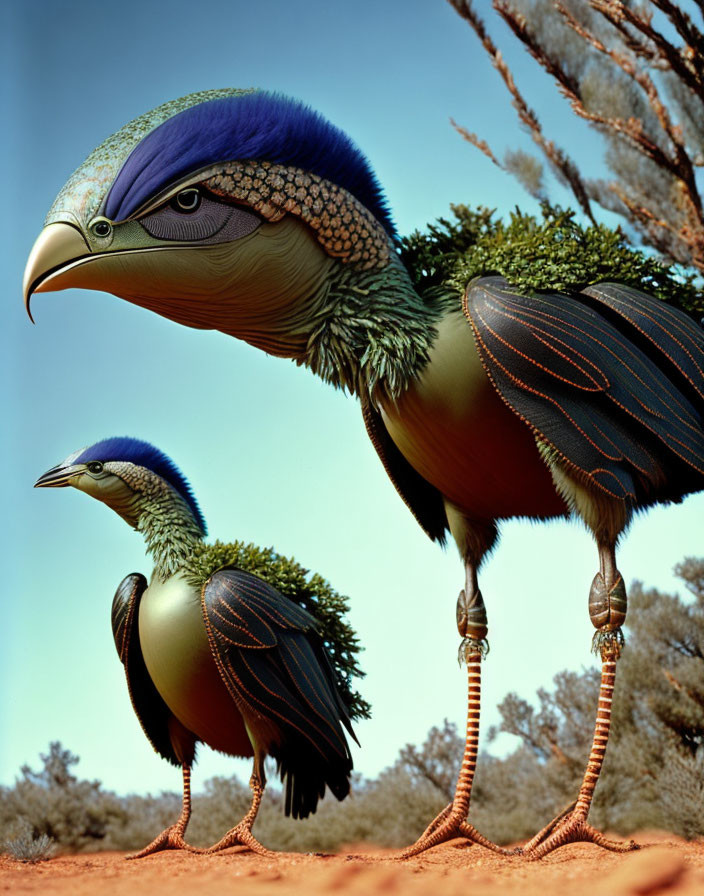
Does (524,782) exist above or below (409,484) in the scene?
below

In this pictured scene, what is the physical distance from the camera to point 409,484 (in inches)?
163

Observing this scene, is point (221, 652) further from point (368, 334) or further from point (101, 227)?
point (101, 227)

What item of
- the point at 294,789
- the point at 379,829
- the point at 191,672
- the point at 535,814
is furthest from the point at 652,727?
the point at 191,672

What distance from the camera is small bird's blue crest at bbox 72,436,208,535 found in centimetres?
565

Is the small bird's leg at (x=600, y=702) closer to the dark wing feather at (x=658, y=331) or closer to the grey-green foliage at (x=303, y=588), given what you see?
the dark wing feather at (x=658, y=331)

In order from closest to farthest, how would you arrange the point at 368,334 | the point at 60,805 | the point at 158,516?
the point at 368,334 → the point at 158,516 → the point at 60,805

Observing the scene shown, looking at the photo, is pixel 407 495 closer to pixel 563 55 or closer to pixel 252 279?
pixel 252 279

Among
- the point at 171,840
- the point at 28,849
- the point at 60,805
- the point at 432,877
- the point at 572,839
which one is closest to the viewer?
the point at 432,877

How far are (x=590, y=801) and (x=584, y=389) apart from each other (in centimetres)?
141

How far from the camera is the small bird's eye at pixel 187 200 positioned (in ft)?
11.1

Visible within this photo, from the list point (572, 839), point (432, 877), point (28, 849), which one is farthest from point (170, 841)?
point (432, 877)

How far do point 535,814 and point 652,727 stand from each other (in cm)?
128

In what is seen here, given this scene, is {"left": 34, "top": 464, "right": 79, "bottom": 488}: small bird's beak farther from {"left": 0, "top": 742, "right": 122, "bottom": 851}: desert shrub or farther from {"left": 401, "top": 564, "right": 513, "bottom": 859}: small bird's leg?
{"left": 0, "top": 742, "right": 122, "bottom": 851}: desert shrub

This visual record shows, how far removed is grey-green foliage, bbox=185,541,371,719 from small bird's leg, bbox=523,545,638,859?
1.92 metres
